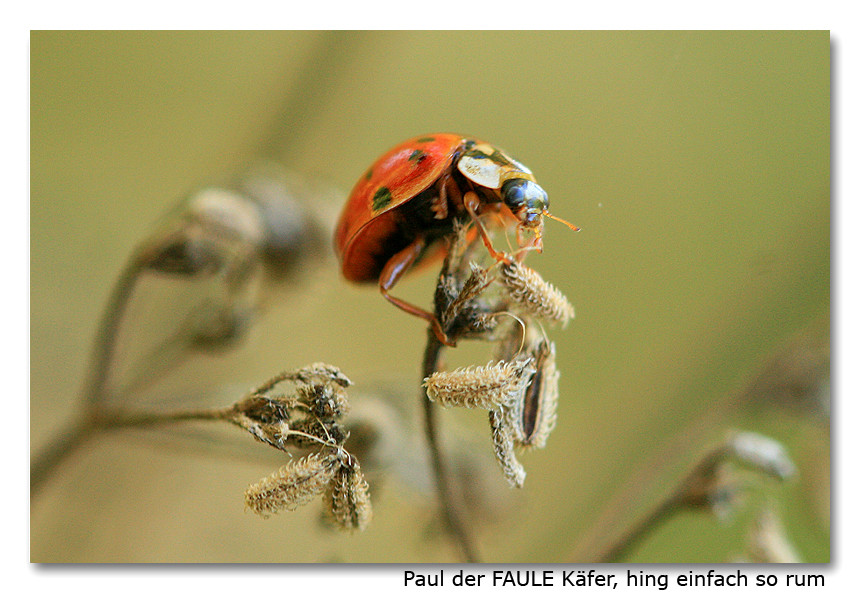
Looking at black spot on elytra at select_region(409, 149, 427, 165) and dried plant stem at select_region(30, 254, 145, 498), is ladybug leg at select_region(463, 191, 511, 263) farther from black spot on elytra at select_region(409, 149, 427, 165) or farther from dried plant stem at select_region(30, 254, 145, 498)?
dried plant stem at select_region(30, 254, 145, 498)

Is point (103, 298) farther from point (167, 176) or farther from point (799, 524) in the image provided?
point (799, 524)

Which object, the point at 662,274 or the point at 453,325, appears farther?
the point at 662,274

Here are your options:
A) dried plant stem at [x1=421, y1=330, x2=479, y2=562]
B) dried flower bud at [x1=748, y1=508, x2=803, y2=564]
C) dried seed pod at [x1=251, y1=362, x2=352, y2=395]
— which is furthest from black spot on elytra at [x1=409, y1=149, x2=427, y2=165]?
dried flower bud at [x1=748, y1=508, x2=803, y2=564]

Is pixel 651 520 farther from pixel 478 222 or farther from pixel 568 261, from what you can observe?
pixel 478 222

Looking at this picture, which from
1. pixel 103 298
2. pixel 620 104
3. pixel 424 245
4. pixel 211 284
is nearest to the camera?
pixel 424 245

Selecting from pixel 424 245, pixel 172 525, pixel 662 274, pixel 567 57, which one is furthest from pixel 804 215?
pixel 172 525

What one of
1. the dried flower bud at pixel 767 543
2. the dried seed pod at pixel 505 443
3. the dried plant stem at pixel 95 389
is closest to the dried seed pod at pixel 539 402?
the dried seed pod at pixel 505 443
